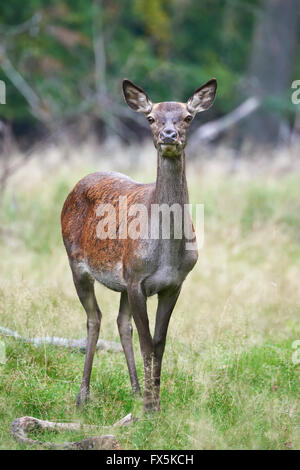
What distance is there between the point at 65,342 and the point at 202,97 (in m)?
2.36

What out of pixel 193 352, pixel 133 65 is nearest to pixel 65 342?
pixel 193 352

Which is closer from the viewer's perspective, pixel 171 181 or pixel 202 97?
pixel 171 181

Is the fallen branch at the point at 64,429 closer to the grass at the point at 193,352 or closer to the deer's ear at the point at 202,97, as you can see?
the grass at the point at 193,352

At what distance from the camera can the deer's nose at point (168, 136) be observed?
4570 millimetres

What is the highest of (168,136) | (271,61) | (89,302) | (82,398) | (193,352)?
(271,61)

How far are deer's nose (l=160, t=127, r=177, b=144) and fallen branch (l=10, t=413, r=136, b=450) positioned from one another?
1.79m

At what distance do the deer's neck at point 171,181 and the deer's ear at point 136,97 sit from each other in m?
0.48

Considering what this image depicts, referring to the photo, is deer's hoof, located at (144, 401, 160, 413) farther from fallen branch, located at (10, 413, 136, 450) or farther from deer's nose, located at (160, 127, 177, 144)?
deer's nose, located at (160, 127, 177, 144)

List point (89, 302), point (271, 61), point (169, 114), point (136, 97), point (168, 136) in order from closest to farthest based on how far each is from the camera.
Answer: point (168, 136) < point (169, 114) < point (136, 97) < point (89, 302) < point (271, 61)

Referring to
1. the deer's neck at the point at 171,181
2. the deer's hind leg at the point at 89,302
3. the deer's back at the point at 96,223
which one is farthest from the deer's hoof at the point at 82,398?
the deer's neck at the point at 171,181

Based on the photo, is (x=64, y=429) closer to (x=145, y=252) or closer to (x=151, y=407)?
(x=151, y=407)

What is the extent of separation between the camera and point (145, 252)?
15.7 feet

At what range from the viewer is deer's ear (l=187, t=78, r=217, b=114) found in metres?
5.06

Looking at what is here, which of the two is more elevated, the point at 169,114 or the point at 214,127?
the point at 214,127
